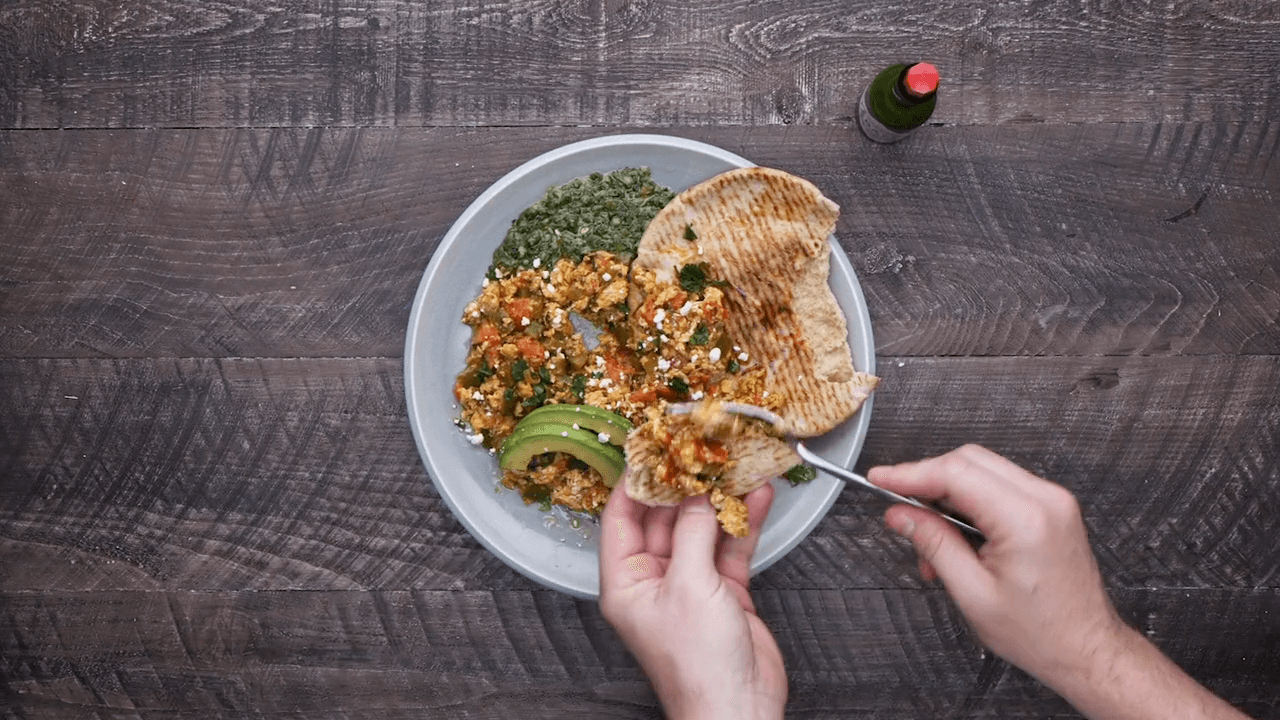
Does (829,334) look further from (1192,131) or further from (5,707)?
(5,707)

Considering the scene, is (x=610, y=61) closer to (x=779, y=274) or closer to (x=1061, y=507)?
(x=779, y=274)

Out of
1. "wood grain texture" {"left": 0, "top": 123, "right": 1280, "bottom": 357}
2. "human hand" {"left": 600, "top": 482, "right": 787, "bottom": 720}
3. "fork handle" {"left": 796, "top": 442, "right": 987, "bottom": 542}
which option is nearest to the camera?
"human hand" {"left": 600, "top": 482, "right": 787, "bottom": 720}

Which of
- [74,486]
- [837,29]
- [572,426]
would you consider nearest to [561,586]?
[572,426]

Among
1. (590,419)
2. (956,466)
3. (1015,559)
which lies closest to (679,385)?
(590,419)

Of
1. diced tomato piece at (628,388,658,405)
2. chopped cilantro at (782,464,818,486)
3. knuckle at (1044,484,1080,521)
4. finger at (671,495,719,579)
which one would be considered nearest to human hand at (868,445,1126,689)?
knuckle at (1044,484,1080,521)

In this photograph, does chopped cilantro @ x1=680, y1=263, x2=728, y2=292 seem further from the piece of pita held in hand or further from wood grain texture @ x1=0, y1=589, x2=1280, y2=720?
wood grain texture @ x1=0, y1=589, x2=1280, y2=720

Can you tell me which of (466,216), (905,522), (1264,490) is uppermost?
(466,216)
